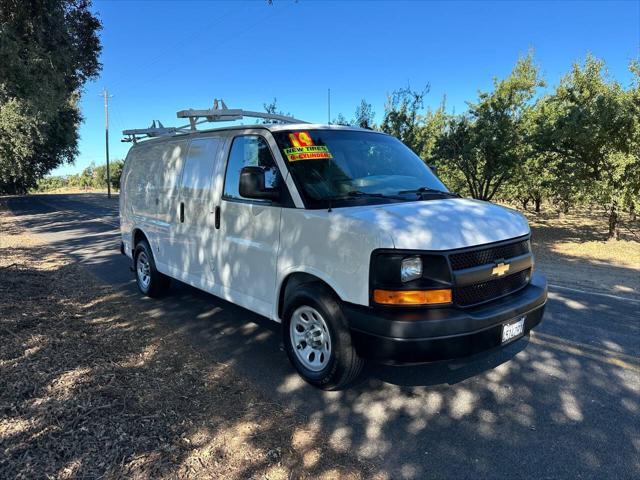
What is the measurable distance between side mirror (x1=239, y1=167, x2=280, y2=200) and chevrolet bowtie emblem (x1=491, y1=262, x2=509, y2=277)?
6.15 feet

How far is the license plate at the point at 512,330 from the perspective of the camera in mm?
3271

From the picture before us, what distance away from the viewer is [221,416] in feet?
10.7

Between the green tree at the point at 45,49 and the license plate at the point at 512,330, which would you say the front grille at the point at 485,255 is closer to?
the license plate at the point at 512,330

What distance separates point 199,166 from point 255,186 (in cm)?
155

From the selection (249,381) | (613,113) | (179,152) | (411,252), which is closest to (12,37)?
(179,152)

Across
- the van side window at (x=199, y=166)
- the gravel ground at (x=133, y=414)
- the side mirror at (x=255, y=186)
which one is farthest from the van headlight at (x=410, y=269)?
the van side window at (x=199, y=166)

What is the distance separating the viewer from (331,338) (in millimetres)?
3348

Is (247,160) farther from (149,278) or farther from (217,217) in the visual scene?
(149,278)

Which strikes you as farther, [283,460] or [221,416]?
[221,416]

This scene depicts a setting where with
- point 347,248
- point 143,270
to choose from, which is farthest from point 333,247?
point 143,270

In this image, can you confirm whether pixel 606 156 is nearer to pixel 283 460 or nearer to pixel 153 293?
pixel 153 293

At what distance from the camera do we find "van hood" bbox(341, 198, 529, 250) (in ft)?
9.86

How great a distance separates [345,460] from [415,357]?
812 millimetres

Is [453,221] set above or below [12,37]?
below
